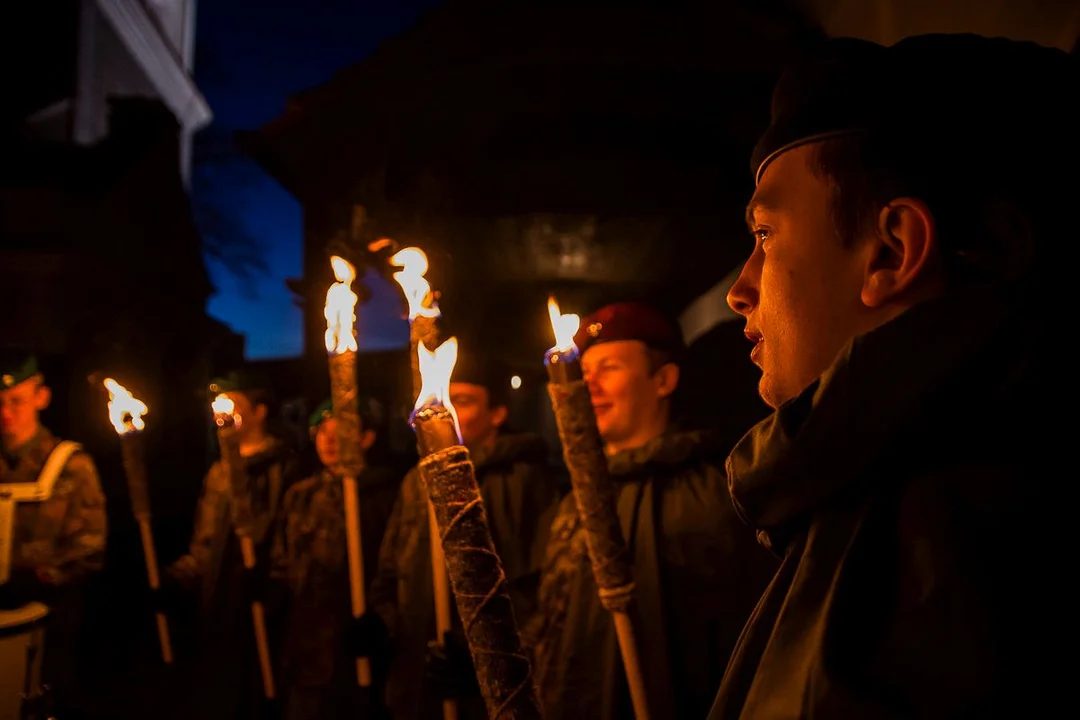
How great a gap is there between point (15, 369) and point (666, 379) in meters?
5.40

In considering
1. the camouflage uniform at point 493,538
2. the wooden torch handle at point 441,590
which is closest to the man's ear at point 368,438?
the camouflage uniform at point 493,538

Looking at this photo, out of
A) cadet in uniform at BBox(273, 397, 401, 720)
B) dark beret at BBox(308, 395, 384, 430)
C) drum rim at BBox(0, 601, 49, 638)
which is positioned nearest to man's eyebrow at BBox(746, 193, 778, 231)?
cadet in uniform at BBox(273, 397, 401, 720)

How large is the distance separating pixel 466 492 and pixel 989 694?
1.13 metres

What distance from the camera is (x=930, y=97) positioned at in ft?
3.30

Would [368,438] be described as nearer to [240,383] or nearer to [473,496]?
[240,383]

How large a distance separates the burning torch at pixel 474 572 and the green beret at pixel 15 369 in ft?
17.6

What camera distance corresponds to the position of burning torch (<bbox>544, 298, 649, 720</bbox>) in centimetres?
188

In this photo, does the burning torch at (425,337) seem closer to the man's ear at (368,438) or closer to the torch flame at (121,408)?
the torch flame at (121,408)

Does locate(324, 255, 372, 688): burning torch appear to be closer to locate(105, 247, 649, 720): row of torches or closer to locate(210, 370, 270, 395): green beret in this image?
locate(105, 247, 649, 720): row of torches

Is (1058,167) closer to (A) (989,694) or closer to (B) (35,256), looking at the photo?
(A) (989,694)

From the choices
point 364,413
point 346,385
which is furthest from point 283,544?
point 346,385

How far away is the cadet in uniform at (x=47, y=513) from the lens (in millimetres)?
4926

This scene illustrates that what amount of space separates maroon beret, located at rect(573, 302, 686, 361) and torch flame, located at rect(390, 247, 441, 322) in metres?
1.07

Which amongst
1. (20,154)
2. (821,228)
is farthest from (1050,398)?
(20,154)
